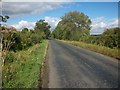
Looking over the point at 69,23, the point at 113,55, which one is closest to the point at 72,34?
the point at 69,23

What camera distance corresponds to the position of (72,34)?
3452 inches

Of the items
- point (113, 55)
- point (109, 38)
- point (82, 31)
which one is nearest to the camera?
point (113, 55)

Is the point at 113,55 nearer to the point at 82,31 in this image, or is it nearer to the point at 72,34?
the point at 82,31

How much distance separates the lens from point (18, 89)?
9.92 meters

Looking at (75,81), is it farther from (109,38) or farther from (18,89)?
(109,38)

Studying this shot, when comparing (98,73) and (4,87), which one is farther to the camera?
(98,73)

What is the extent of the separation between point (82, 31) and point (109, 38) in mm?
47245

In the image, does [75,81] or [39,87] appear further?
[75,81]

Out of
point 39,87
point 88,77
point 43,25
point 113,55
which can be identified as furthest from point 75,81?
point 43,25

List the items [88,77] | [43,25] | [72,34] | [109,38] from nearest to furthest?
[88,77] → [109,38] → [72,34] → [43,25]

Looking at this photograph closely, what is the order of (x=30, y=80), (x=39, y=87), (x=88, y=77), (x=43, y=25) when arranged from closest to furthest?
(x=39, y=87) < (x=30, y=80) < (x=88, y=77) < (x=43, y=25)

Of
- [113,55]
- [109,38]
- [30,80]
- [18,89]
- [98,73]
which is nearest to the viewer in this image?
[18,89]

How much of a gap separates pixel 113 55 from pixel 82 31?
57835 millimetres

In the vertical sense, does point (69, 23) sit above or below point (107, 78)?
above
